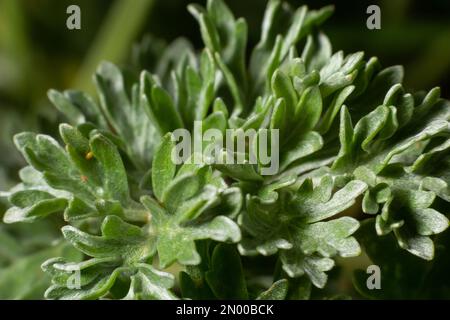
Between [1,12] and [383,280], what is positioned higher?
[1,12]

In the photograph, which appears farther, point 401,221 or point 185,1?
point 185,1

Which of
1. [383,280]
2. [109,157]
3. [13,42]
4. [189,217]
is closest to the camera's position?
[189,217]

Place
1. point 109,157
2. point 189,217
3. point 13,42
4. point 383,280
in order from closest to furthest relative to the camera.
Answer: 1. point 189,217
2. point 109,157
3. point 383,280
4. point 13,42

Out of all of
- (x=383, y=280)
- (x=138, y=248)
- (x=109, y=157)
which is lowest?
(x=383, y=280)
